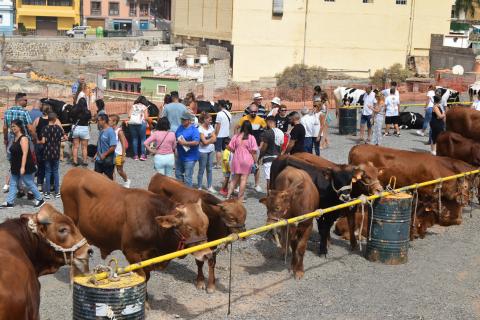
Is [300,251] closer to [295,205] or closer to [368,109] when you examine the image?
[295,205]

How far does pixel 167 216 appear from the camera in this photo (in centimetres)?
912

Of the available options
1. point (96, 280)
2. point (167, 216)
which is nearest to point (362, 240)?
point (167, 216)

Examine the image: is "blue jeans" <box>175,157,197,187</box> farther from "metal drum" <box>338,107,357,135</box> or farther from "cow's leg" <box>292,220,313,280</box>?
"metal drum" <box>338,107,357,135</box>

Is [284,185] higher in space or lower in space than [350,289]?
higher

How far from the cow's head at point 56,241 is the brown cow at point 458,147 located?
35.0ft

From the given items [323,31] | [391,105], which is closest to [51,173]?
[391,105]

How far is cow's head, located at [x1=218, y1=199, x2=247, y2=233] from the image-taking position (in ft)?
34.3

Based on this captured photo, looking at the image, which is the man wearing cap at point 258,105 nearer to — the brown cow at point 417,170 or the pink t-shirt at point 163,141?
the pink t-shirt at point 163,141

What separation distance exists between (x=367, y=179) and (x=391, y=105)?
11.7 m

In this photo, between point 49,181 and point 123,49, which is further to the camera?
point 123,49

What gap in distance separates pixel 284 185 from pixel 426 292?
264cm

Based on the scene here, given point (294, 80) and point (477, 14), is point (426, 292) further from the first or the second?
point (477, 14)

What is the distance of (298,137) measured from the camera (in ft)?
51.3

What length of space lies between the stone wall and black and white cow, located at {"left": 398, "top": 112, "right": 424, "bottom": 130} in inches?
2058
